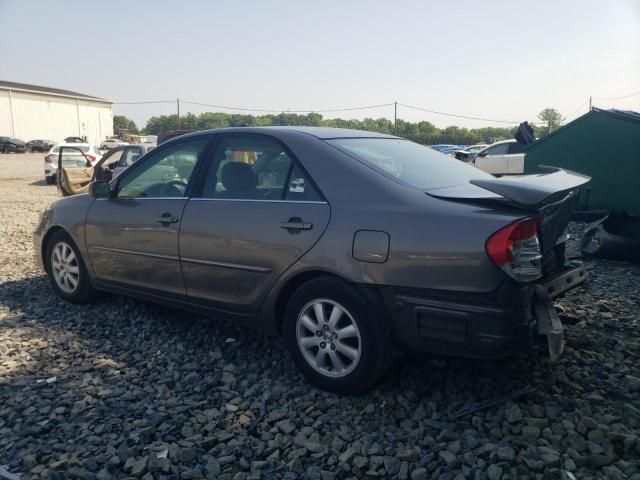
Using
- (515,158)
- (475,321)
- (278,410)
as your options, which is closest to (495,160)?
(515,158)

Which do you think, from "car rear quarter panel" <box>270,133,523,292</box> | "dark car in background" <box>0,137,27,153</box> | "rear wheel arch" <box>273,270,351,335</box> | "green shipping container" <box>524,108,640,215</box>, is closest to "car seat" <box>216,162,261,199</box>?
"car rear quarter panel" <box>270,133,523,292</box>

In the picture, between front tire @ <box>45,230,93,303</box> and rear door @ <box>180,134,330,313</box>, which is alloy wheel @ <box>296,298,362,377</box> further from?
front tire @ <box>45,230,93,303</box>

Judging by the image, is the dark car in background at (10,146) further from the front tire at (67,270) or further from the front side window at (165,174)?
the front side window at (165,174)

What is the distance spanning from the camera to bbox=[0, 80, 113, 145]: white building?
55456 millimetres

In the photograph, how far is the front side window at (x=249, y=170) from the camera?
3549mm

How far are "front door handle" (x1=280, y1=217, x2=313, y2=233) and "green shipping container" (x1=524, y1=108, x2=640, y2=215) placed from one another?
576 centimetres

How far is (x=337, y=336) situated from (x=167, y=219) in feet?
5.45

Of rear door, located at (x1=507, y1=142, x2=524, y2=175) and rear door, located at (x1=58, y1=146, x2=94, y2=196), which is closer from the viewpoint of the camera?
rear door, located at (x1=58, y1=146, x2=94, y2=196)

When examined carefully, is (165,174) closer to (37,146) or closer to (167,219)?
(167,219)

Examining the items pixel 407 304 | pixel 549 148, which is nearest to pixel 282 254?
pixel 407 304

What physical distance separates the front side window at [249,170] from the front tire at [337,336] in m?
0.72

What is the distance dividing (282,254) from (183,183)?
122cm

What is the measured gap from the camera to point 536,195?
109 inches

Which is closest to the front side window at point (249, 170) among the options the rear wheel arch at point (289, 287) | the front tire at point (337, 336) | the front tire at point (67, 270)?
the rear wheel arch at point (289, 287)
